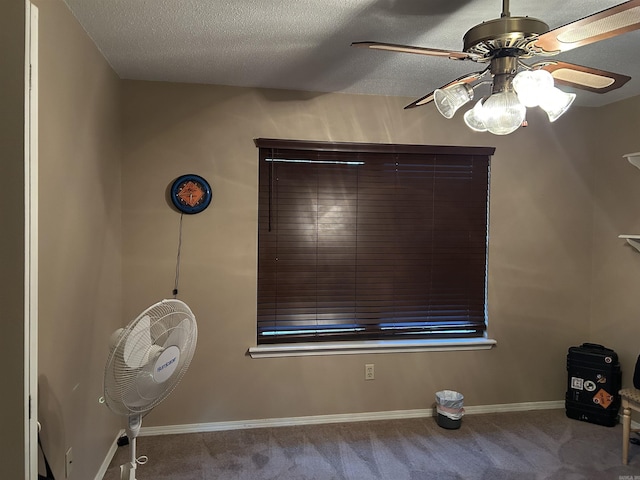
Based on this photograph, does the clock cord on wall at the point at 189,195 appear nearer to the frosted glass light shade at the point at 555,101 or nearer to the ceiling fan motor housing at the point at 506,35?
the ceiling fan motor housing at the point at 506,35

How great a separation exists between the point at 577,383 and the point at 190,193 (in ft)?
10.1

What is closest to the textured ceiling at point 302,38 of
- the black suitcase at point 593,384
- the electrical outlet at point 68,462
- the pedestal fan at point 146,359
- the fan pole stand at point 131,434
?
the pedestal fan at point 146,359

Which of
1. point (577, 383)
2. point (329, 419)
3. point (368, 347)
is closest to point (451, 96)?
point (368, 347)

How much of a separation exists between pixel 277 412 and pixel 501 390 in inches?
67.2

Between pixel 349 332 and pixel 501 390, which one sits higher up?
pixel 349 332

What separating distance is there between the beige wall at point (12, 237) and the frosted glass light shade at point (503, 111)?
4.55ft

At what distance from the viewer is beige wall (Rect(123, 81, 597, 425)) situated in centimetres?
288

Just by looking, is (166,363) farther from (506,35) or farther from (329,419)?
(329,419)

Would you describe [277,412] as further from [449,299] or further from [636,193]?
[636,193]

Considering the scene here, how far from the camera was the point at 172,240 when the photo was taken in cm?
290

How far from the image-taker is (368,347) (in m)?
3.12

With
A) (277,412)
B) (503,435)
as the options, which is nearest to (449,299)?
(503,435)

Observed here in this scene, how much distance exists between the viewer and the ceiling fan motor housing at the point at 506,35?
4.41ft

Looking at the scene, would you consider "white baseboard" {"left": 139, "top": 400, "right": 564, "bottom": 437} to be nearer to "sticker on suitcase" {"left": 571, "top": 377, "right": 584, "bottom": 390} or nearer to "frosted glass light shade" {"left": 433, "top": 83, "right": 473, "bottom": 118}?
"sticker on suitcase" {"left": 571, "top": 377, "right": 584, "bottom": 390}
